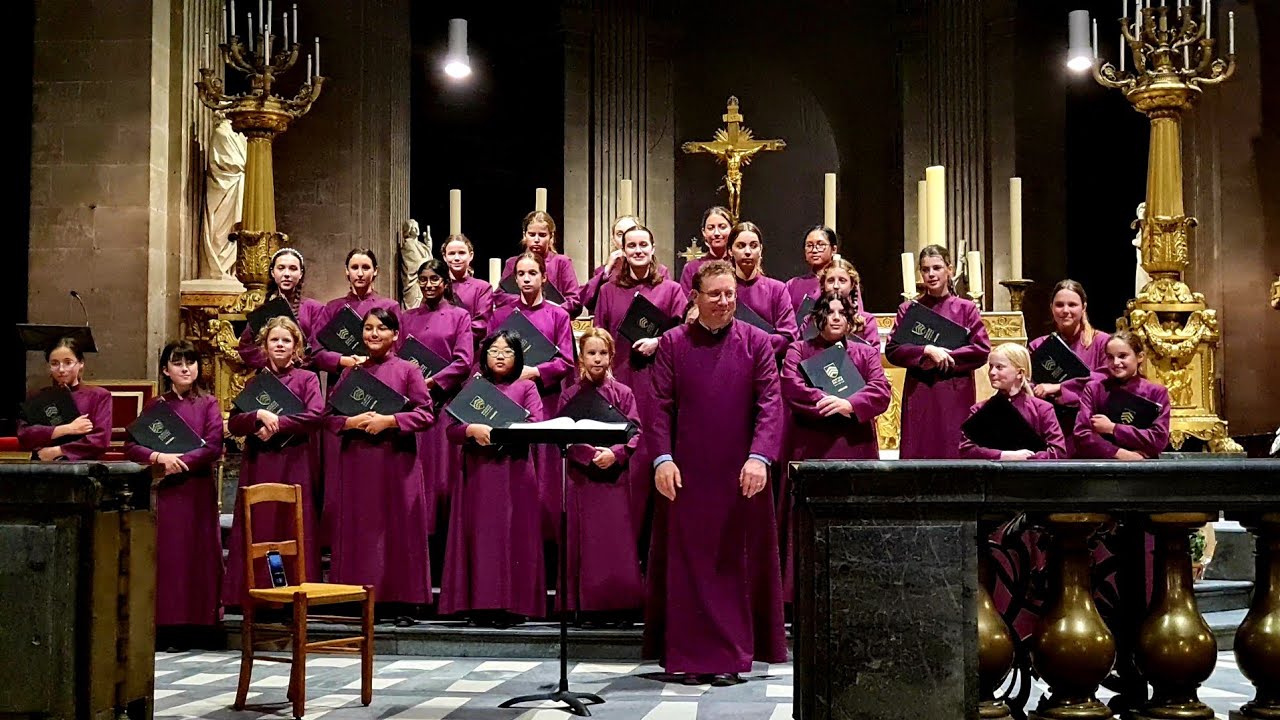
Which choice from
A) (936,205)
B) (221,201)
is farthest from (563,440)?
(221,201)

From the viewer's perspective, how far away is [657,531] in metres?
6.06

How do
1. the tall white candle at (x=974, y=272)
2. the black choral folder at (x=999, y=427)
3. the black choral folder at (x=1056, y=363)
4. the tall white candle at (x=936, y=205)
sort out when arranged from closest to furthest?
the black choral folder at (x=999, y=427) < the black choral folder at (x=1056, y=363) < the tall white candle at (x=936, y=205) < the tall white candle at (x=974, y=272)

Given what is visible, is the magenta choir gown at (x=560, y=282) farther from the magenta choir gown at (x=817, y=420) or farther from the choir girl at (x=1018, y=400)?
the choir girl at (x=1018, y=400)

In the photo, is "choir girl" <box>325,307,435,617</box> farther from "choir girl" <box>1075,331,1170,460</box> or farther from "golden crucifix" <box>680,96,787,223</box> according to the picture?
"golden crucifix" <box>680,96,787,223</box>

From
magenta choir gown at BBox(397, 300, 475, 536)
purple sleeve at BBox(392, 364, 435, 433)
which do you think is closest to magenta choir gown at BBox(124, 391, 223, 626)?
purple sleeve at BBox(392, 364, 435, 433)

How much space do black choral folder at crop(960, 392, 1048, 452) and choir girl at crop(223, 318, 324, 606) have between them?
11.8 feet

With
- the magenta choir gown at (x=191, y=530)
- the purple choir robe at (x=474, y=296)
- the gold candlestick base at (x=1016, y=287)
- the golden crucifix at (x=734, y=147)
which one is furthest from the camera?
the golden crucifix at (x=734, y=147)

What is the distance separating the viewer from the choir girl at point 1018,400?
6.22 metres

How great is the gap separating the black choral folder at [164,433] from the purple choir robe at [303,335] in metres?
0.63

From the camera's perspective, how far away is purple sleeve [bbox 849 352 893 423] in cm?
647

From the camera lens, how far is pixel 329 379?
8188 mm

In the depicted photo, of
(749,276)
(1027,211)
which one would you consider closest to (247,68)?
(749,276)

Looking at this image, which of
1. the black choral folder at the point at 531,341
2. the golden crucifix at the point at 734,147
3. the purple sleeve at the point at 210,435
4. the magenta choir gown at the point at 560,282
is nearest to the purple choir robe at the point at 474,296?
the magenta choir gown at the point at 560,282

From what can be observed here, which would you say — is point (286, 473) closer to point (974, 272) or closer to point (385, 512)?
point (385, 512)
